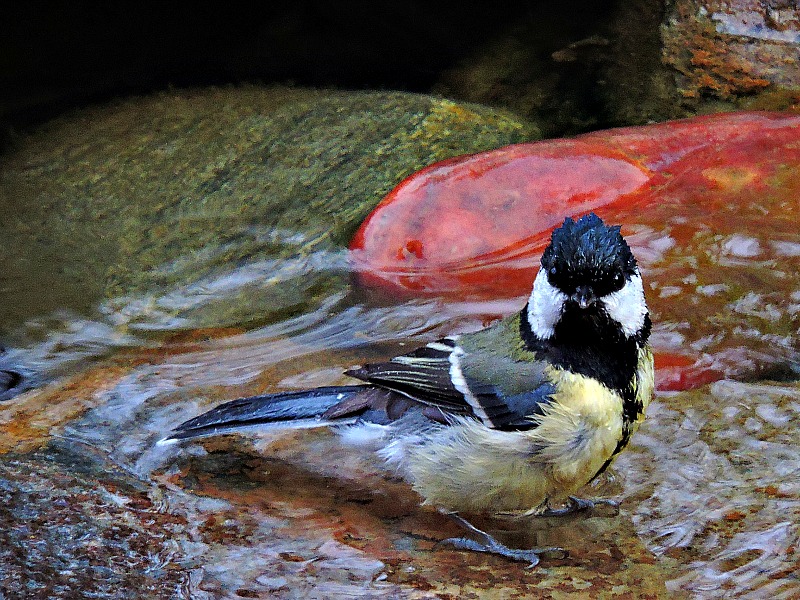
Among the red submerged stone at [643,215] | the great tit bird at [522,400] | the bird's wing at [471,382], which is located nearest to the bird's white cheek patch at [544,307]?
the great tit bird at [522,400]

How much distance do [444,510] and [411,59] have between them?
4.64 metres

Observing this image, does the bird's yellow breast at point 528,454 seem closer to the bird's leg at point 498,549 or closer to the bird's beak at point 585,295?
the bird's leg at point 498,549

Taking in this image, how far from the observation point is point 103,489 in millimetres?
2795

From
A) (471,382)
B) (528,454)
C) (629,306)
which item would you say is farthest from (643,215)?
(528,454)

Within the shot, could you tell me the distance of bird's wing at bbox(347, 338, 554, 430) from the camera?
2877mm

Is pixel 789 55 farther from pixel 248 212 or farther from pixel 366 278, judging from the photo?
pixel 248 212

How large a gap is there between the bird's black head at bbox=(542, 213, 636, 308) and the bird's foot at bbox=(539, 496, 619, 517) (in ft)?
2.33

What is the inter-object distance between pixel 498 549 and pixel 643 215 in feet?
8.14

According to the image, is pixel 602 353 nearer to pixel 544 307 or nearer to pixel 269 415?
pixel 544 307

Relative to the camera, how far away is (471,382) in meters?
3.03

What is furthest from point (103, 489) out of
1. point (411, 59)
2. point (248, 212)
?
point (411, 59)

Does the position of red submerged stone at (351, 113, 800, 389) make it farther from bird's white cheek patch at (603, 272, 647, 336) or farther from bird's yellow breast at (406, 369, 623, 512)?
bird's yellow breast at (406, 369, 623, 512)

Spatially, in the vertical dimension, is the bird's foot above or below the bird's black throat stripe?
below

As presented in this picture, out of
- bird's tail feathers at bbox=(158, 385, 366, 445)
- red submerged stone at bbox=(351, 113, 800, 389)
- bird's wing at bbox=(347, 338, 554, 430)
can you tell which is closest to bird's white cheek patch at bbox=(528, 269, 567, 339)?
bird's wing at bbox=(347, 338, 554, 430)
